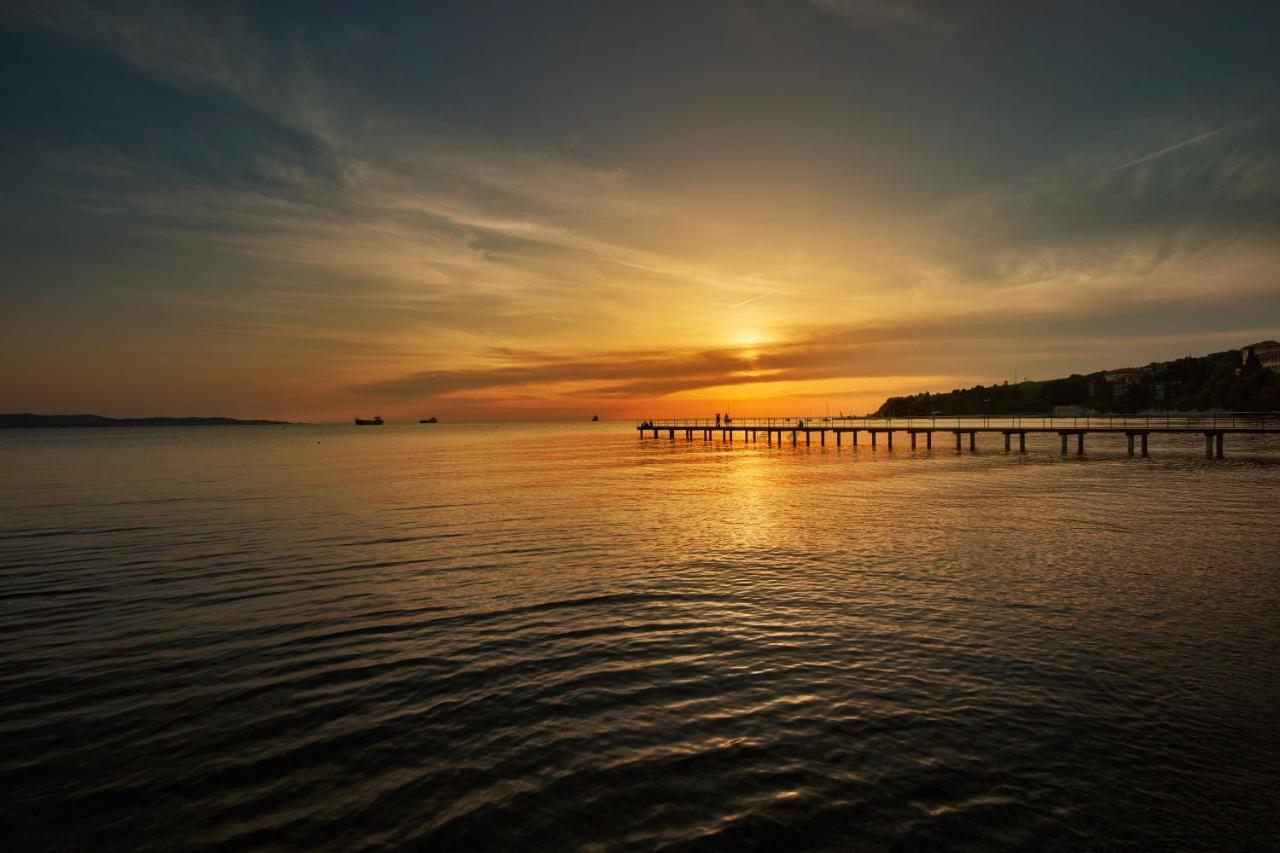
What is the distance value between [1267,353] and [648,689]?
8244 inches

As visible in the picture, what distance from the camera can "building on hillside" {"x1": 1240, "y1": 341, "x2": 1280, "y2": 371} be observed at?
148375 mm

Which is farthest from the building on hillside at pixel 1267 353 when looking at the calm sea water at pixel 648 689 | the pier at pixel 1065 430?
the calm sea water at pixel 648 689

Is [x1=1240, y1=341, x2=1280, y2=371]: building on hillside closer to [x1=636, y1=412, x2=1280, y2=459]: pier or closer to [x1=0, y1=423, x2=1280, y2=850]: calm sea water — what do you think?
[x1=636, y1=412, x2=1280, y2=459]: pier

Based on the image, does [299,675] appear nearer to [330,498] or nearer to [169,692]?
[169,692]

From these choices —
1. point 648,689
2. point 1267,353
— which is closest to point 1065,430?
point 648,689

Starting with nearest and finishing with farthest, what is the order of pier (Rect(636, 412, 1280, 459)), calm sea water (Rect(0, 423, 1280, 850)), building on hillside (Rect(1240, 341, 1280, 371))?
calm sea water (Rect(0, 423, 1280, 850))
pier (Rect(636, 412, 1280, 459))
building on hillside (Rect(1240, 341, 1280, 371))

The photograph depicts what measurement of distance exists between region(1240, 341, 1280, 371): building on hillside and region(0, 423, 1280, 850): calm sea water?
174 metres

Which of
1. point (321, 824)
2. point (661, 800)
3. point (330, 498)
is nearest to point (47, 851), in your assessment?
point (321, 824)

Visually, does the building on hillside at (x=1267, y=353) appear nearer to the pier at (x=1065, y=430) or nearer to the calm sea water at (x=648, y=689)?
the pier at (x=1065, y=430)

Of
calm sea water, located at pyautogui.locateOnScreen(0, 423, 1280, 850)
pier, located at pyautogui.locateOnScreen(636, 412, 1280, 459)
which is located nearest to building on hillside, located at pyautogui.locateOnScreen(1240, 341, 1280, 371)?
pier, located at pyautogui.locateOnScreen(636, 412, 1280, 459)

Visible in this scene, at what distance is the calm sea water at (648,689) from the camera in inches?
275

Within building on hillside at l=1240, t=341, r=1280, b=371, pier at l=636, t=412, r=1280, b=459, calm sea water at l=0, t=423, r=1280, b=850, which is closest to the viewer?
calm sea water at l=0, t=423, r=1280, b=850

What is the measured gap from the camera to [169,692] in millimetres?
10398

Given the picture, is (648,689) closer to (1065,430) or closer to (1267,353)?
(1065,430)
